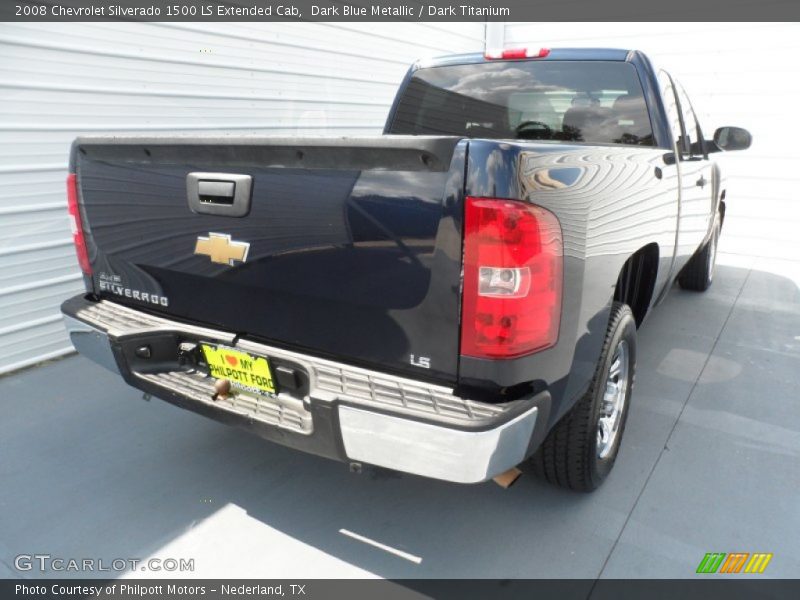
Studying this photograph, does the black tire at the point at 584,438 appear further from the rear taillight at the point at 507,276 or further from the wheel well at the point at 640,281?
the rear taillight at the point at 507,276

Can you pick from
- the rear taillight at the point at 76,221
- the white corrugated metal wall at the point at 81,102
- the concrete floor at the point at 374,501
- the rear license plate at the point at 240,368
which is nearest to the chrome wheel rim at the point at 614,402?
the concrete floor at the point at 374,501

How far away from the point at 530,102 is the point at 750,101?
208 inches

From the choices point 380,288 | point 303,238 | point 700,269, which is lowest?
point 700,269

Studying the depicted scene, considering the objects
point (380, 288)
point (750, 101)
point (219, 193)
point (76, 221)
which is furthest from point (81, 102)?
point (750, 101)

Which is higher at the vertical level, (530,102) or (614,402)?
(530,102)

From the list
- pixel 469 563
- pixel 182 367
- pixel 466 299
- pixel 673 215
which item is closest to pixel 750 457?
pixel 673 215

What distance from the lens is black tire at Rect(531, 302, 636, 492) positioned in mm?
2176

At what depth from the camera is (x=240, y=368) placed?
204 cm

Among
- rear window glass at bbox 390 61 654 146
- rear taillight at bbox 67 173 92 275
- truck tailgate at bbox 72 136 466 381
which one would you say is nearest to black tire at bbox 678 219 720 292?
rear window glass at bbox 390 61 654 146

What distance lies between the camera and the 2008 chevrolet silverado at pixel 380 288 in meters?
1.59

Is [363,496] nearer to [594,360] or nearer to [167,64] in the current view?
[594,360]

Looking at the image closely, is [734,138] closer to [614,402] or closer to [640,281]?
[640,281]

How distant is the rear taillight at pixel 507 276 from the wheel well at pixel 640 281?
106 centimetres

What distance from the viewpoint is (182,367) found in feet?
7.28
